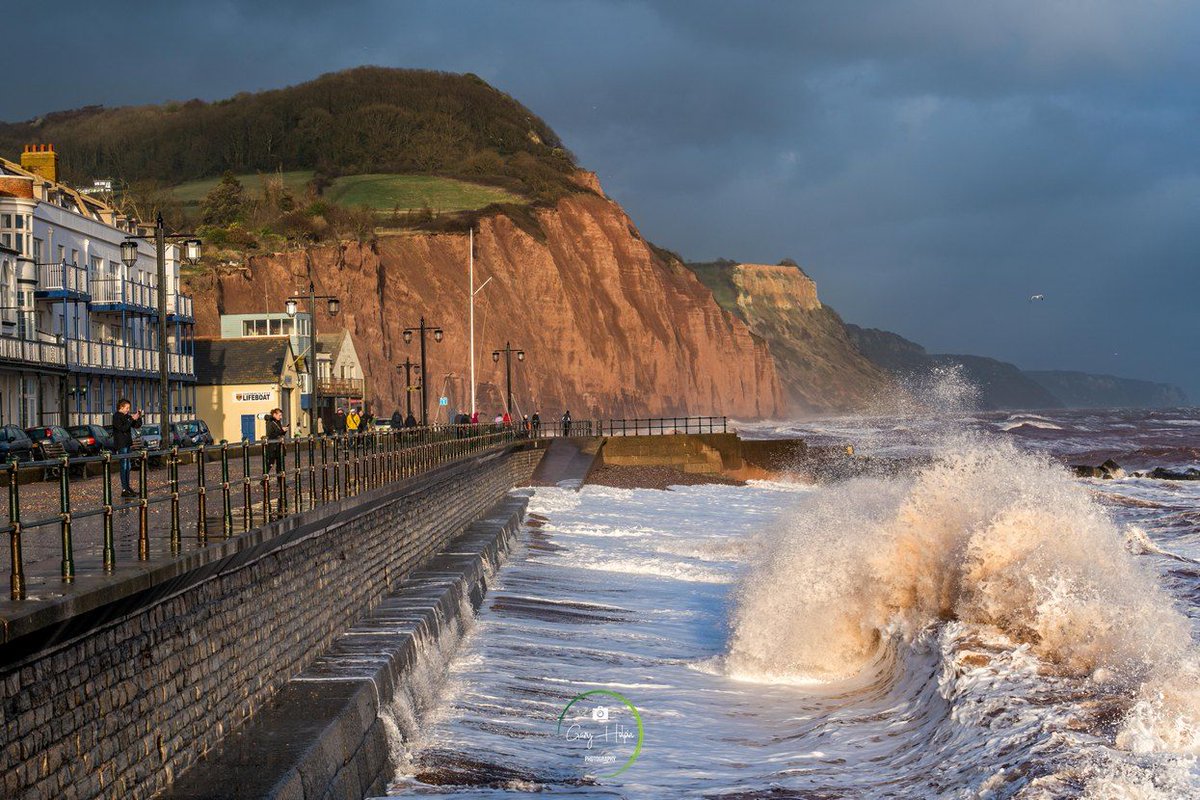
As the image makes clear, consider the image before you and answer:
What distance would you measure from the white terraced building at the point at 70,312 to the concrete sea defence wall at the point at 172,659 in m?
23.9

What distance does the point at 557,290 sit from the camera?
99.1 metres

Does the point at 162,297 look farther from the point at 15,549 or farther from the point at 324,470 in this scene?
the point at 15,549

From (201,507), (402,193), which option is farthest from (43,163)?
(402,193)

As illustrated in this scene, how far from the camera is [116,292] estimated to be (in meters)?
45.5

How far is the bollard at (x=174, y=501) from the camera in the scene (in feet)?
30.2

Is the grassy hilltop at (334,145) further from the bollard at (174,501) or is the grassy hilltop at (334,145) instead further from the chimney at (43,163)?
the bollard at (174,501)

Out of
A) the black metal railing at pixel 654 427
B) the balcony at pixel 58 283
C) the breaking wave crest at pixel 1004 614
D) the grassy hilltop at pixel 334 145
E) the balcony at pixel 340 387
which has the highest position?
the grassy hilltop at pixel 334 145

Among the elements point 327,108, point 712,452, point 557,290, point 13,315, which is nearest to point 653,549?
point 13,315

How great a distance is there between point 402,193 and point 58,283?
73.5 meters

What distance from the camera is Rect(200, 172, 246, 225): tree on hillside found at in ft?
339

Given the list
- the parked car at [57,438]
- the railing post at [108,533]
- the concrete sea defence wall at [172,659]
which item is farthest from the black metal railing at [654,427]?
the railing post at [108,533]

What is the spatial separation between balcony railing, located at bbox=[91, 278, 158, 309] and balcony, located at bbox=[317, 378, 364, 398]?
60.2 feet

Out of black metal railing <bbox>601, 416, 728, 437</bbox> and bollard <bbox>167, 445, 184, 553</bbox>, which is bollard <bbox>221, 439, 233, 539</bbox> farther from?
black metal railing <bbox>601, 416, 728, 437</bbox>

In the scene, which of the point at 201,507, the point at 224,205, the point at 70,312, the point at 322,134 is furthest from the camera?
the point at 322,134
